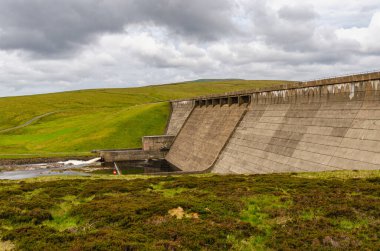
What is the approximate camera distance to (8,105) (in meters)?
185

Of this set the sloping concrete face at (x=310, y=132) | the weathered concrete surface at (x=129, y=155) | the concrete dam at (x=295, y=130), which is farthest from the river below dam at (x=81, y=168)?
the sloping concrete face at (x=310, y=132)

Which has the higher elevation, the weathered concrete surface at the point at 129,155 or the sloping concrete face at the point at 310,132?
the sloping concrete face at the point at 310,132

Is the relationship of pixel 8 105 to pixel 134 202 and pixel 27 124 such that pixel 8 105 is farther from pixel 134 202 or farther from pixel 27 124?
pixel 134 202

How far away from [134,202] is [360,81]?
2669 centimetres

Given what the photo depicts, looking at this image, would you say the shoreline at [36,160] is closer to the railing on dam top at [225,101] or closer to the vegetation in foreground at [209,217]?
the railing on dam top at [225,101]

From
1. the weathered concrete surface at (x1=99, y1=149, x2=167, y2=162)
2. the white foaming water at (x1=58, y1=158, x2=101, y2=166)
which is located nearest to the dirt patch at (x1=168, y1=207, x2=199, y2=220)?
the white foaming water at (x1=58, y1=158, x2=101, y2=166)

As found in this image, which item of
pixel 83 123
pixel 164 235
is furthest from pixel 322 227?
pixel 83 123

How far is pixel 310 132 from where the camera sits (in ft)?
127

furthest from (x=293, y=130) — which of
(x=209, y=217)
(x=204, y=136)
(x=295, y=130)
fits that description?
(x=204, y=136)

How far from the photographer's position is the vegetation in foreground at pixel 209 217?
48.4ft

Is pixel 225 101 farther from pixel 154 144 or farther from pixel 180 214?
pixel 180 214

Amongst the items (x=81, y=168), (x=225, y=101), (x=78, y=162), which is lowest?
(x=78, y=162)

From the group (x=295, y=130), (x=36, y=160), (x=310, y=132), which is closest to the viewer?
(x=310, y=132)

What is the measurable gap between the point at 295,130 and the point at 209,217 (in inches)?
1036
